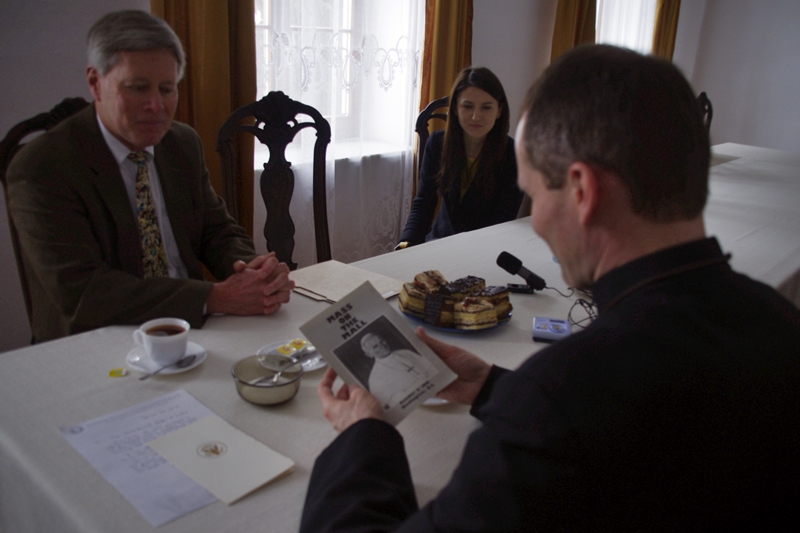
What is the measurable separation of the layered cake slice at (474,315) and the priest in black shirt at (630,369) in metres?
0.59

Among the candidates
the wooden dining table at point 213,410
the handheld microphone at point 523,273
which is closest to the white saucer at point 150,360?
the wooden dining table at point 213,410

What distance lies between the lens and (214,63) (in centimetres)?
249

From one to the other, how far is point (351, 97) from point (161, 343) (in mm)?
2385

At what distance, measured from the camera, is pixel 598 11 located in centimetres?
538

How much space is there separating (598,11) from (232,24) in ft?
12.8

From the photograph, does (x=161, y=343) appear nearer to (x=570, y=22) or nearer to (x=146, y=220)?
(x=146, y=220)

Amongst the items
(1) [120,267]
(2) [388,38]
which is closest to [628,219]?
(1) [120,267]

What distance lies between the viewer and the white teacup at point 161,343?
43.9 inches

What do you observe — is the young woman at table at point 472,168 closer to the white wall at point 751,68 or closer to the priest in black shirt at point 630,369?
the priest in black shirt at point 630,369

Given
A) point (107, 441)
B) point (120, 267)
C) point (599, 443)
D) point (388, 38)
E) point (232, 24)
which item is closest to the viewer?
point (599, 443)

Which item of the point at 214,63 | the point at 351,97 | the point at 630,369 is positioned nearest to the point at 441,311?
the point at 630,369

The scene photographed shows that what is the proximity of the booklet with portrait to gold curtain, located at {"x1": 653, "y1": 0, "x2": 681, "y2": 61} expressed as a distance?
619cm

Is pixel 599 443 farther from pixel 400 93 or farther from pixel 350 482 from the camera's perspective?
pixel 400 93

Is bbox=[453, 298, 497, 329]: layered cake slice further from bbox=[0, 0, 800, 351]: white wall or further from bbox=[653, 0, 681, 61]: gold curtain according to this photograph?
bbox=[653, 0, 681, 61]: gold curtain
